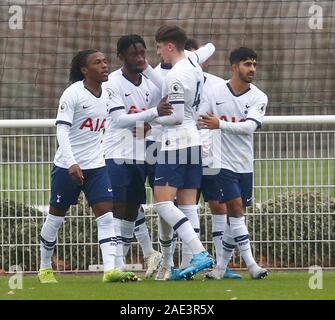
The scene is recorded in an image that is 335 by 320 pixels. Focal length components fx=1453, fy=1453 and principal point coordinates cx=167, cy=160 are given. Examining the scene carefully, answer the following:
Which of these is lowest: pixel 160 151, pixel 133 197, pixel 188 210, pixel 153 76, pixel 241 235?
pixel 241 235

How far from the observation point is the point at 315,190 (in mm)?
13820

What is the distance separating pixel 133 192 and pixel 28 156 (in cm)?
196

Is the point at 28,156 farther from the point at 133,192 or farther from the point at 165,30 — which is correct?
the point at 165,30

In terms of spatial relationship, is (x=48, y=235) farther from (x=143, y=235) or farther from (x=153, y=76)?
(x=153, y=76)

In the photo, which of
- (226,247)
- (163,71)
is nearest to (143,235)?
(226,247)

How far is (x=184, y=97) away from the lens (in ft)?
37.5

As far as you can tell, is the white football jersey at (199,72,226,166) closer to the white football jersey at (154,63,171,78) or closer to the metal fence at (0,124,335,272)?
the white football jersey at (154,63,171,78)

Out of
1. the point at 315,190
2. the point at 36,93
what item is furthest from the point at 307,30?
the point at 315,190

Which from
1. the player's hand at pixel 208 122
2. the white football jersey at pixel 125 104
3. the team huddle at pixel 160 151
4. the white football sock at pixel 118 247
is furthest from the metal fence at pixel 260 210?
the player's hand at pixel 208 122

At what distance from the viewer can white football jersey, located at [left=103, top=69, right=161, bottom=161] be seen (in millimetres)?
11883

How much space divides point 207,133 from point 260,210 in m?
1.61

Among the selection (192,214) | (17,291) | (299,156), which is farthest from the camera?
(299,156)
